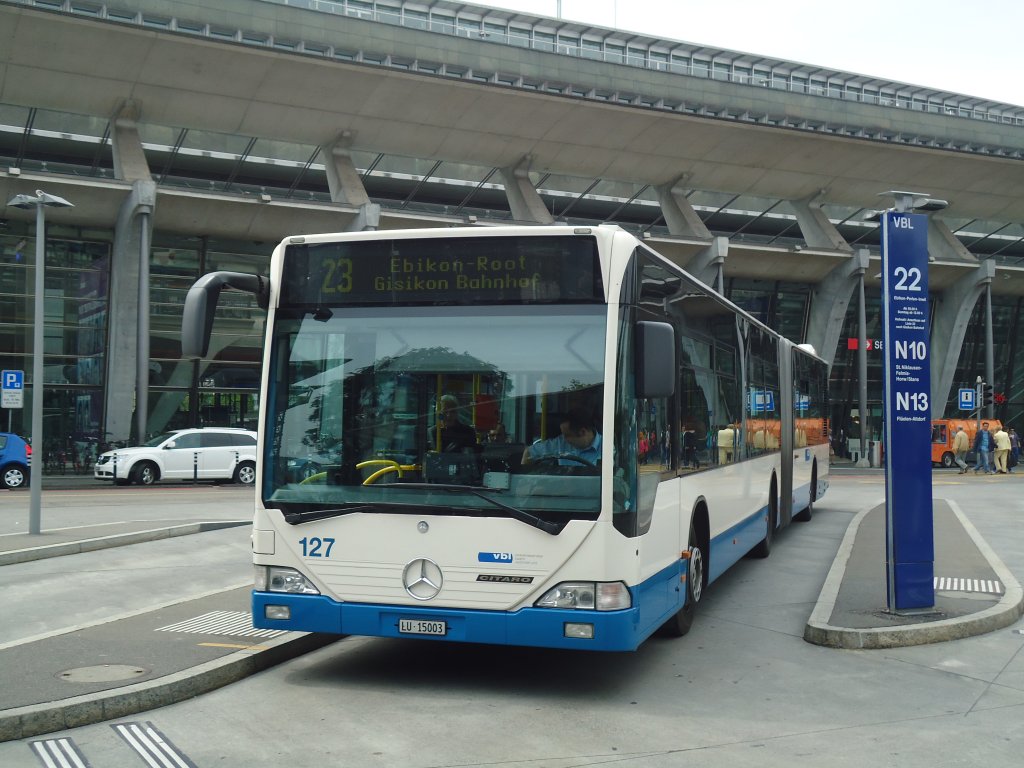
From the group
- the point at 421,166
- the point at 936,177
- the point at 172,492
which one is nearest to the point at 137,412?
the point at 172,492

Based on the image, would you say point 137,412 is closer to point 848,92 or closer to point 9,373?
point 9,373

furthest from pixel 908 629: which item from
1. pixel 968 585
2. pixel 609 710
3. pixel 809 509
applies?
pixel 809 509

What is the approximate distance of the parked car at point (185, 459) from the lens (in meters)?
29.8

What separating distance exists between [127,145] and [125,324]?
5563 millimetres

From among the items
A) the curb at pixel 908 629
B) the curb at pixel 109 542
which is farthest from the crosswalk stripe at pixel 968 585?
the curb at pixel 109 542

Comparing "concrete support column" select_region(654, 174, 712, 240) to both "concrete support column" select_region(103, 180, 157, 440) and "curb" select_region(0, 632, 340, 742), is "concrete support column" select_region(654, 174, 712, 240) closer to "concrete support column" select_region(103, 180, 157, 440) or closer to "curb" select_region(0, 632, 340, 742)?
"concrete support column" select_region(103, 180, 157, 440)

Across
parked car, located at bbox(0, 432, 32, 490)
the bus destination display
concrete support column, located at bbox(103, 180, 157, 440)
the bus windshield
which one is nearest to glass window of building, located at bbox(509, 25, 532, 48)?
concrete support column, located at bbox(103, 180, 157, 440)

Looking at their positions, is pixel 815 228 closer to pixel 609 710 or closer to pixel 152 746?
pixel 609 710

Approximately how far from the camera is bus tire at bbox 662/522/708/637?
8711mm

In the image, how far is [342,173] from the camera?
121 feet

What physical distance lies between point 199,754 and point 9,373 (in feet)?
53.2

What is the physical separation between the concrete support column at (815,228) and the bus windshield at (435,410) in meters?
42.1

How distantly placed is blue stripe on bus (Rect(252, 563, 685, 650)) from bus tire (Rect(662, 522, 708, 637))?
55.4 inches

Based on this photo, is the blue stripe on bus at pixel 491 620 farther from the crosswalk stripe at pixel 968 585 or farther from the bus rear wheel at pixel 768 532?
the bus rear wheel at pixel 768 532
